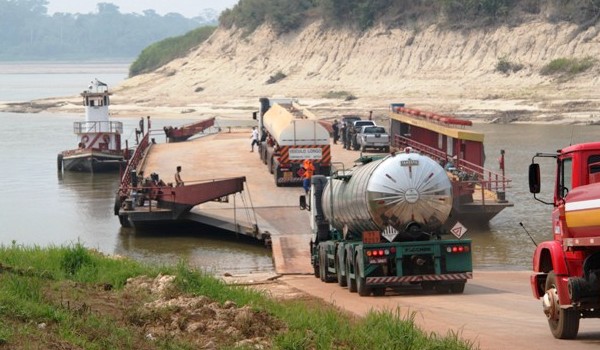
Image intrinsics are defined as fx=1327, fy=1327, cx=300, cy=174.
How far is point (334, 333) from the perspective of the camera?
49.5 feet

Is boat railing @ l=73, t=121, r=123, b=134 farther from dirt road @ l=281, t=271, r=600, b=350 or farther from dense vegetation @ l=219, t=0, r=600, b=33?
dense vegetation @ l=219, t=0, r=600, b=33

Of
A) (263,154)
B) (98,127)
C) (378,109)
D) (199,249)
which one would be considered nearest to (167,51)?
(378,109)

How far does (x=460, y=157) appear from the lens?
4316 cm

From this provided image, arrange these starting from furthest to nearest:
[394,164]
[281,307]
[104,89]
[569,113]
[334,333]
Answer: [569,113], [104,89], [394,164], [281,307], [334,333]

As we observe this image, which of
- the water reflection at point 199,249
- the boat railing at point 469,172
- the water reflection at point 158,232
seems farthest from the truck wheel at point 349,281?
the boat railing at point 469,172

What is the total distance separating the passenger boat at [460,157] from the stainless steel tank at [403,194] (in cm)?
896

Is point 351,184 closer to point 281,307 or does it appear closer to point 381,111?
point 281,307

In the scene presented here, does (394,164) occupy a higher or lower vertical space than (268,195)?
higher

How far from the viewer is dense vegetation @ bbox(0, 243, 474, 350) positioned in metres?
14.0

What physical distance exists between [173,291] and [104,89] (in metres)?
44.2

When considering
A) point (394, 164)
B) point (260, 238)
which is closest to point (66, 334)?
point (394, 164)

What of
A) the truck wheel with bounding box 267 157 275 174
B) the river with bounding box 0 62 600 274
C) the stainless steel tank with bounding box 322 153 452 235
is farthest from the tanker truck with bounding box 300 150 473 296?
the truck wheel with bounding box 267 157 275 174

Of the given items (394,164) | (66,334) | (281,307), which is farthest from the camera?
(394,164)

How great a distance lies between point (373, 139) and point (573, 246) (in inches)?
1595
